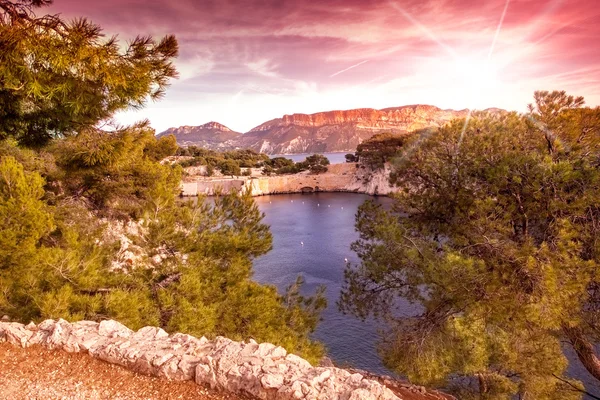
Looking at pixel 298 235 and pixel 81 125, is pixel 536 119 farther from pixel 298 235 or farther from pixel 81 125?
pixel 298 235

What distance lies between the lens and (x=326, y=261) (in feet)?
85.5

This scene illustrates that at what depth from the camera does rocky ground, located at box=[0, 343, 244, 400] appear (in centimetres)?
395

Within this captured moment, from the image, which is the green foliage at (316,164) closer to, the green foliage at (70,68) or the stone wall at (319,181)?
the stone wall at (319,181)

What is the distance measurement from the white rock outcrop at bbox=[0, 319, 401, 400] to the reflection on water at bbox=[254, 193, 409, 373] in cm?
1067

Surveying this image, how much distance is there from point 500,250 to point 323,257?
68.5ft

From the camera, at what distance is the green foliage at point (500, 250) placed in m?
6.10

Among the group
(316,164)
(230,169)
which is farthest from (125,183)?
(316,164)

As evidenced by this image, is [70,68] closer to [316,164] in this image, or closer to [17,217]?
[17,217]

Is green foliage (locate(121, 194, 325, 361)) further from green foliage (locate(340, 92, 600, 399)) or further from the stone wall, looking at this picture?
the stone wall

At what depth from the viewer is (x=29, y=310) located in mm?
6285

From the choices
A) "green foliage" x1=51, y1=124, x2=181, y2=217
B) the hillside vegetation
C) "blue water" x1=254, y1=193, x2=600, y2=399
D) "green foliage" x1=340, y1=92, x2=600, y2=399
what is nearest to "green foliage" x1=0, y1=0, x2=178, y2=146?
the hillside vegetation

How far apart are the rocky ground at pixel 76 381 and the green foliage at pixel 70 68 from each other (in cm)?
320

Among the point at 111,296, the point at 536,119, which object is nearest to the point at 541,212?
the point at 536,119

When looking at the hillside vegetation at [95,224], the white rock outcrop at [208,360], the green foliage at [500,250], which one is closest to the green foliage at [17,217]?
the hillside vegetation at [95,224]
